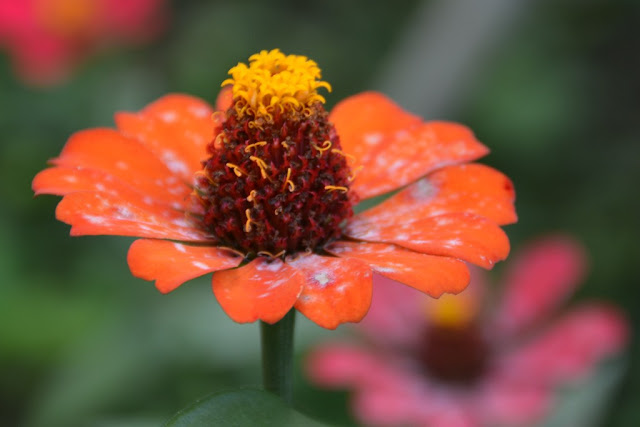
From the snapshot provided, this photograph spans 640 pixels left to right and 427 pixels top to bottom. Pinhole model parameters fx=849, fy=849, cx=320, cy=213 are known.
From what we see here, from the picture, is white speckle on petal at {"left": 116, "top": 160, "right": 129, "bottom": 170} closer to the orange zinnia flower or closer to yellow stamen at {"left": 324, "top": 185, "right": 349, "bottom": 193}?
the orange zinnia flower

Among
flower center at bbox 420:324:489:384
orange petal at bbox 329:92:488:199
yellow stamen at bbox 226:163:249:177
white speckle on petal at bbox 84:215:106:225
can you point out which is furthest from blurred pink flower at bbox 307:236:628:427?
white speckle on petal at bbox 84:215:106:225

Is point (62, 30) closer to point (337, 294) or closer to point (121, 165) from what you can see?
point (121, 165)

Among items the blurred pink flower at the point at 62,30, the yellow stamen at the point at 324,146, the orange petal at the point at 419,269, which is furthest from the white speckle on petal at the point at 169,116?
the blurred pink flower at the point at 62,30

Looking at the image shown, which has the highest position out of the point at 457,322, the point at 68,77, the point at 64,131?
the point at 68,77

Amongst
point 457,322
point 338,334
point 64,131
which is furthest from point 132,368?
point 64,131

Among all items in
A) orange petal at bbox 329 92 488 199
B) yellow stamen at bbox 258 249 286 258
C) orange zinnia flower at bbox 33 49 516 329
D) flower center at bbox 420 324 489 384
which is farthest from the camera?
flower center at bbox 420 324 489 384

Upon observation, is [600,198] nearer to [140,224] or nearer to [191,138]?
[191,138]
